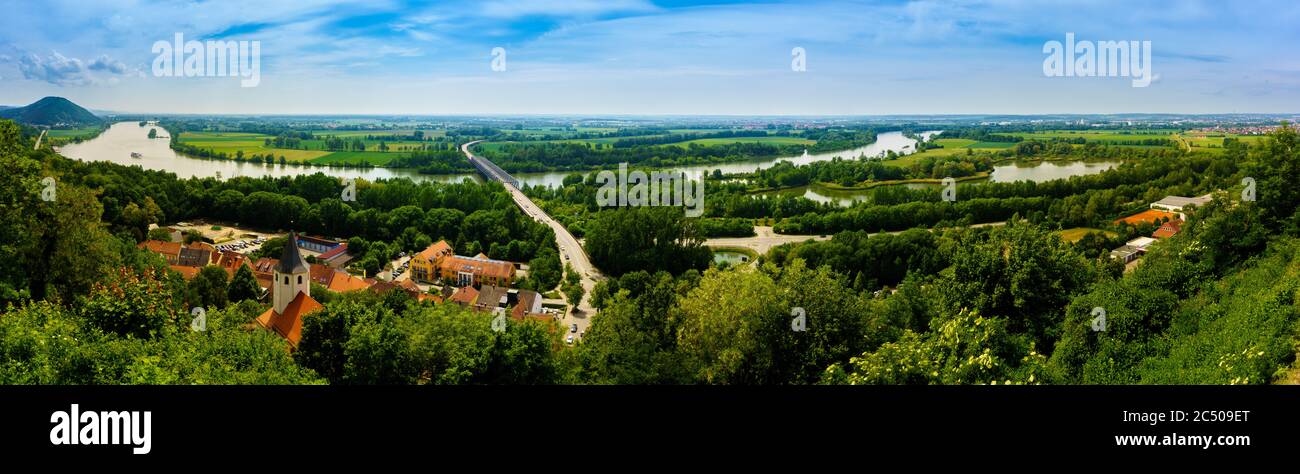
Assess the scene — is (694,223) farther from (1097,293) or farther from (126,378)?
(126,378)

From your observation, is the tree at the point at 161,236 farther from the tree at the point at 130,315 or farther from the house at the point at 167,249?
the tree at the point at 130,315

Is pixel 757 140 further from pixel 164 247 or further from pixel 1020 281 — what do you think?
pixel 1020 281

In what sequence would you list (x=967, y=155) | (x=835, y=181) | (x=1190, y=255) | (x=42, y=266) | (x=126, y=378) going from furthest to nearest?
(x=967, y=155) → (x=835, y=181) → (x=42, y=266) → (x=1190, y=255) → (x=126, y=378)

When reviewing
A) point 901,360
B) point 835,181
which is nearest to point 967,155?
point 835,181

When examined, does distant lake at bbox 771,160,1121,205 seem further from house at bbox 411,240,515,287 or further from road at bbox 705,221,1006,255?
house at bbox 411,240,515,287

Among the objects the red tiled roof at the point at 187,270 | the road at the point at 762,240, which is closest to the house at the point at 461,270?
the red tiled roof at the point at 187,270

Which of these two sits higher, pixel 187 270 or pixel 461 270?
pixel 187 270

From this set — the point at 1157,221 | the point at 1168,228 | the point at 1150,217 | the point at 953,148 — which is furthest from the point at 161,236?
the point at 953,148
